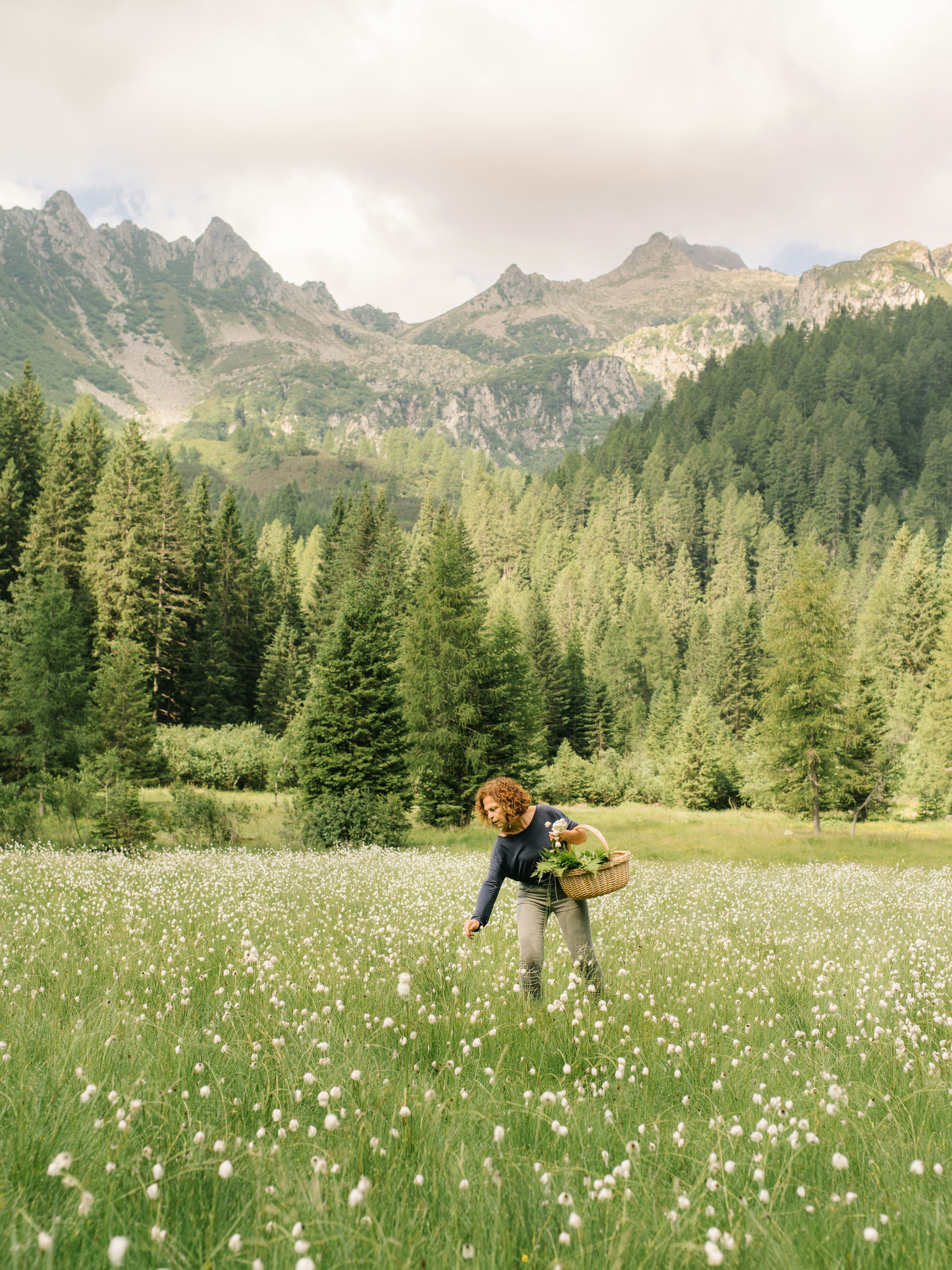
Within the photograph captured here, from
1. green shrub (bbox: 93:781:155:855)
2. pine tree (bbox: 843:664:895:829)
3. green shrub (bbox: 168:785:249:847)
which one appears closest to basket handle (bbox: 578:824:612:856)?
green shrub (bbox: 93:781:155:855)

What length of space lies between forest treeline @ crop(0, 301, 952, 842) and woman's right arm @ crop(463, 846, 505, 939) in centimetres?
1560

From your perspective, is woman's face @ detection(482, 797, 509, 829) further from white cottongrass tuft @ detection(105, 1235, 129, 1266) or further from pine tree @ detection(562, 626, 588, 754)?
pine tree @ detection(562, 626, 588, 754)

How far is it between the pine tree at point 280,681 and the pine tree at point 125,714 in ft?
81.1

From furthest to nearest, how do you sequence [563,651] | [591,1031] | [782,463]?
[782,463] < [563,651] < [591,1031]

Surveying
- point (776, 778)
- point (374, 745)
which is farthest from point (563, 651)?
point (374, 745)

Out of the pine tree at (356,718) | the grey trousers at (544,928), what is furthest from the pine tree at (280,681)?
the grey trousers at (544,928)

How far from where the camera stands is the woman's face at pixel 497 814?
19.6 ft

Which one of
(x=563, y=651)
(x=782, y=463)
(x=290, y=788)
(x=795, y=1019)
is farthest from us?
(x=782, y=463)

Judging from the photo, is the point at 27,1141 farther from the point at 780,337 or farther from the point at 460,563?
the point at 780,337

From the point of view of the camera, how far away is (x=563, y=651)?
8862 centimetres

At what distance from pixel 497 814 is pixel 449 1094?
2319 mm

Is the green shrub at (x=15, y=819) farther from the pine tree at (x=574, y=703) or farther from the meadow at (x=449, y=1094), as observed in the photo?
the pine tree at (x=574, y=703)

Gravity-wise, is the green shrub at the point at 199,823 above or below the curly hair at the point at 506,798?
below

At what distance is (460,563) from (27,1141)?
34012 millimetres
